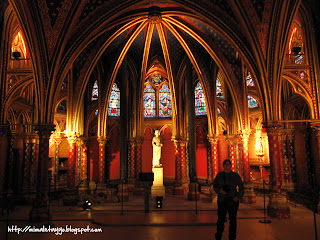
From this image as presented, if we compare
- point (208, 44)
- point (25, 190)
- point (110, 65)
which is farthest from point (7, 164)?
point (208, 44)

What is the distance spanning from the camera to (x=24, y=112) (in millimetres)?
19391

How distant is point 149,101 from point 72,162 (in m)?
11.8

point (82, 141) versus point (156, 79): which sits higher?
point (156, 79)

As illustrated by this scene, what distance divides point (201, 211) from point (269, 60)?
751cm

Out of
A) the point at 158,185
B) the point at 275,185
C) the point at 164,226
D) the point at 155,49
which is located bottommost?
the point at 164,226

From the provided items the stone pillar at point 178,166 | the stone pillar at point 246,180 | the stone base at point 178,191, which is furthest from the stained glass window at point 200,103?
the stone pillar at point 246,180

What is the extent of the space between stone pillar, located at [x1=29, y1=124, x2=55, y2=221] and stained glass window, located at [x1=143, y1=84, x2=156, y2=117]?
55.6 ft

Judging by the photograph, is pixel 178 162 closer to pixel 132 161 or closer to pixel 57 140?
pixel 132 161

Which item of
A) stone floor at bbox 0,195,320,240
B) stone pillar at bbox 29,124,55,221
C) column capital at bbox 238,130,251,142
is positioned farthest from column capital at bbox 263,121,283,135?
stone pillar at bbox 29,124,55,221

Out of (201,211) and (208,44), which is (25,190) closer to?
(201,211)

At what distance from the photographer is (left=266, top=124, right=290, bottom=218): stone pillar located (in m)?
11.3

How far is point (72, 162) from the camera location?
762 inches

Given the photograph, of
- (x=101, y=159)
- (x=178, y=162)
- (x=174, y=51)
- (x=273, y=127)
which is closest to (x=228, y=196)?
(x=273, y=127)

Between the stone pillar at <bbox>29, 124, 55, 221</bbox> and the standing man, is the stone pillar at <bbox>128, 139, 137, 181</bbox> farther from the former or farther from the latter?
the standing man
